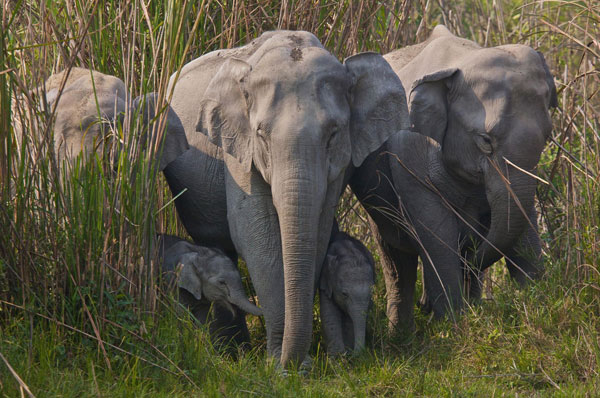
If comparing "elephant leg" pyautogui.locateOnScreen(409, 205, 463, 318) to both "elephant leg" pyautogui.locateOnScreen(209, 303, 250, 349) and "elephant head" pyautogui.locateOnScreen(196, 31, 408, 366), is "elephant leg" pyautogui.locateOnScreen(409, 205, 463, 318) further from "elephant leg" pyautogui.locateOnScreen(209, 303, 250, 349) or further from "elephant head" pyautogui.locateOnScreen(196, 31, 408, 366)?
"elephant leg" pyautogui.locateOnScreen(209, 303, 250, 349)

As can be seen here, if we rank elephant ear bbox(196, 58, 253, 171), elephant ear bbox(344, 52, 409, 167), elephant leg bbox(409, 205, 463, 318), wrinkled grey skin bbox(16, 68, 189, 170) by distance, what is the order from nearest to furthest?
wrinkled grey skin bbox(16, 68, 189, 170) < elephant ear bbox(196, 58, 253, 171) < elephant ear bbox(344, 52, 409, 167) < elephant leg bbox(409, 205, 463, 318)

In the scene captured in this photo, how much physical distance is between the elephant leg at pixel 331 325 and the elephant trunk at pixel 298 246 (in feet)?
1.66

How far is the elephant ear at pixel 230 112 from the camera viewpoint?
5594 mm

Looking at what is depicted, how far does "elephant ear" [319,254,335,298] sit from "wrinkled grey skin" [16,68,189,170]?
1.05m

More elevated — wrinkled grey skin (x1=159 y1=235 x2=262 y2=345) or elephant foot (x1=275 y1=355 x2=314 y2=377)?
wrinkled grey skin (x1=159 y1=235 x2=262 y2=345)

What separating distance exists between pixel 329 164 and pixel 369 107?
57 centimetres

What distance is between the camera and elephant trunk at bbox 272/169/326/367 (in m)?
5.13

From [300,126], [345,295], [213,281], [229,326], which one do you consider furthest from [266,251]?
[300,126]

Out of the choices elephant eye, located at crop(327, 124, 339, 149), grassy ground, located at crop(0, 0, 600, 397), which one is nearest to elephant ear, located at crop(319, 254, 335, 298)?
grassy ground, located at crop(0, 0, 600, 397)

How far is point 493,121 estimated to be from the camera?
19.4 feet

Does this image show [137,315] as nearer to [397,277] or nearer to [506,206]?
[506,206]

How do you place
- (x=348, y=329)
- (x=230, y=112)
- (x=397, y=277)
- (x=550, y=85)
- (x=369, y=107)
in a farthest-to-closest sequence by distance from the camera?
(x=397, y=277) → (x=550, y=85) → (x=348, y=329) → (x=369, y=107) → (x=230, y=112)

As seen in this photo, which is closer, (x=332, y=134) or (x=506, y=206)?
(x=332, y=134)

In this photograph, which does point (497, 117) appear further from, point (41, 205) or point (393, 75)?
point (41, 205)
